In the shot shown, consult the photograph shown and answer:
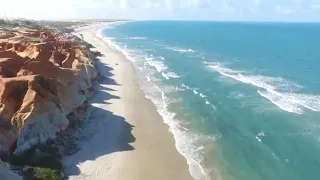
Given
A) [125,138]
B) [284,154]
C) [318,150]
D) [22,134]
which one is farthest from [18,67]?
[318,150]

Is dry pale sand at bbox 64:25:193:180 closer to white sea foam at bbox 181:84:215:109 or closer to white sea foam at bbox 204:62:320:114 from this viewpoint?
white sea foam at bbox 181:84:215:109

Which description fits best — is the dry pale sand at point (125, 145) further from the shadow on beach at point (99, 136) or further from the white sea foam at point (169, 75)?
the white sea foam at point (169, 75)

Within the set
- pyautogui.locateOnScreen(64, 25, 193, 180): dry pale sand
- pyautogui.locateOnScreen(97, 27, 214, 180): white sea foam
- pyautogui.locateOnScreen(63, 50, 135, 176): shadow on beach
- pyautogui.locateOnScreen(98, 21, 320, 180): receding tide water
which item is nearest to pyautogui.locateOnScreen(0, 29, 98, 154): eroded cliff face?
pyautogui.locateOnScreen(63, 50, 135, 176): shadow on beach

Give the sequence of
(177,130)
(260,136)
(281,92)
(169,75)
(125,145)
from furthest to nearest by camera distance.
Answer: (169,75) → (281,92) → (177,130) → (260,136) → (125,145)

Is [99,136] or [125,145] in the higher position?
[99,136]

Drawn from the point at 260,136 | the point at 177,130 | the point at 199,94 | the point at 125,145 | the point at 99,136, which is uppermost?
the point at 99,136

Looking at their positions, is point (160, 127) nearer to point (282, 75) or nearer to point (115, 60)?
point (282, 75)

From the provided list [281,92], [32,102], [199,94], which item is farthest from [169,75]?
[32,102]

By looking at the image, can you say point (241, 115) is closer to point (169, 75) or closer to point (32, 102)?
point (32, 102)
